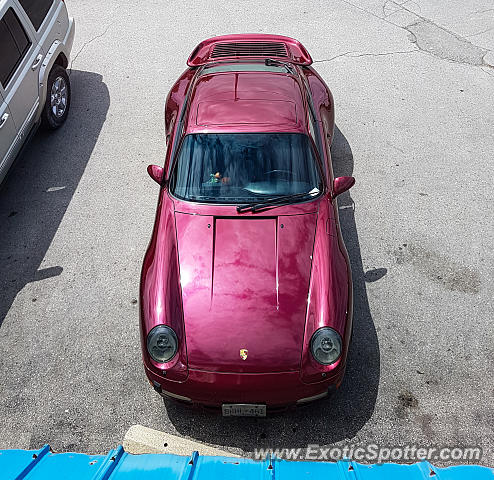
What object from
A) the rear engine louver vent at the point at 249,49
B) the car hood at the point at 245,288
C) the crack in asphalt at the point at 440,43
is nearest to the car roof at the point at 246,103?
the rear engine louver vent at the point at 249,49

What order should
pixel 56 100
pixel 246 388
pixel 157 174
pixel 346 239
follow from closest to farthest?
pixel 246 388, pixel 157 174, pixel 346 239, pixel 56 100

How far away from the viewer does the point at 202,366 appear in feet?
11.3

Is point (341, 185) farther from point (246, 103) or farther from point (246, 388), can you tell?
point (246, 388)

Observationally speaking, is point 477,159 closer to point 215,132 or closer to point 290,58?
point 290,58

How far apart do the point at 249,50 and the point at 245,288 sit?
3.34 metres

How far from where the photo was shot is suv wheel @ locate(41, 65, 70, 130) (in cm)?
643

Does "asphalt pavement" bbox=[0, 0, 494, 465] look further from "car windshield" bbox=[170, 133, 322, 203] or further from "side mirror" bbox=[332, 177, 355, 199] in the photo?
"car windshield" bbox=[170, 133, 322, 203]

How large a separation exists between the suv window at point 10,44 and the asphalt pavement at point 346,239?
1.10 m

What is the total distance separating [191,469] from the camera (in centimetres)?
291

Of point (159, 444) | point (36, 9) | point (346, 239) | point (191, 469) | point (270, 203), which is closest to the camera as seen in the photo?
point (191, 469)

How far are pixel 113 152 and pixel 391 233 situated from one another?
139 inches

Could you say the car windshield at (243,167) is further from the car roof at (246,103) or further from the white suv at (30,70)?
the white suv at (30,70)

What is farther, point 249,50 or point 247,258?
point 249,50

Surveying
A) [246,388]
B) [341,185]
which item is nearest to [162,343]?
[246,388]
